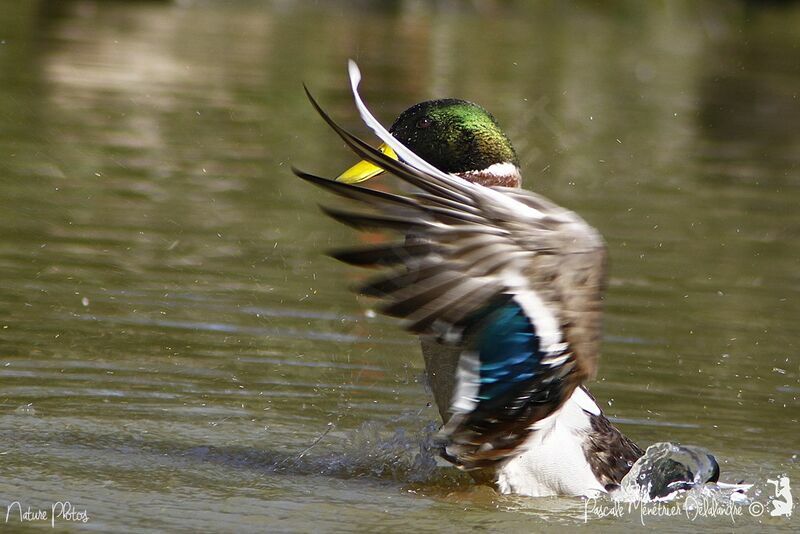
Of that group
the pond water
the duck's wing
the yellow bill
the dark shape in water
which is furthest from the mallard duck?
the yellow bill

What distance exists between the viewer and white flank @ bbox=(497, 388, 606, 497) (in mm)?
4641

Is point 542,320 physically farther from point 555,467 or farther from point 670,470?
point 670,470

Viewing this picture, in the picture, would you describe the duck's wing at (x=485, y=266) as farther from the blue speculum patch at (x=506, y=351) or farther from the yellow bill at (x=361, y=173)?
the yellow bill at (x=361, y=173)

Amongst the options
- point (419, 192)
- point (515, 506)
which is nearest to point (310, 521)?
point (515, 506)

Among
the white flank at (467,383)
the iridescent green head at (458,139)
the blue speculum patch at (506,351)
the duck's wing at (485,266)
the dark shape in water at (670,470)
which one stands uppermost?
the iridescent green head at (458,139)

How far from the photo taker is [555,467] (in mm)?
4664

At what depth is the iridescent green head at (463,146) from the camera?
4.88m

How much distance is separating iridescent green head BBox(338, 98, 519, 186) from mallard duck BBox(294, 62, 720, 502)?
57 cm

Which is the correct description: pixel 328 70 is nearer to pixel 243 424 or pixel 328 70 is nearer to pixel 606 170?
pixel 606 170

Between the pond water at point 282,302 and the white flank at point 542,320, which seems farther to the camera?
the pond water at point 282,302

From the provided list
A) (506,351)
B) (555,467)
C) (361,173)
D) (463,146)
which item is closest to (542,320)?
(506,351)

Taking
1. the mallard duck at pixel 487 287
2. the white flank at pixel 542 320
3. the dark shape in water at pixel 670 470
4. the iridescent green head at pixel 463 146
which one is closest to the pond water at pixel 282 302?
the dark shape in water at pixel 670 470

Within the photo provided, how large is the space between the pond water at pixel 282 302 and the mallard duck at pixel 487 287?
13.8 inches

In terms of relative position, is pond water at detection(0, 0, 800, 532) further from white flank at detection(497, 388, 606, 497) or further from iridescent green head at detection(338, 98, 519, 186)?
iridescent green head at detection(338, 98, 519, 186)
